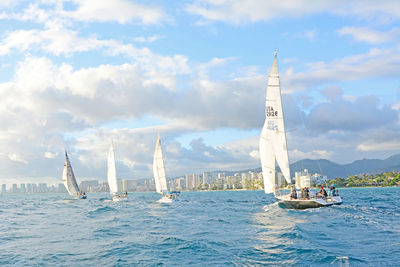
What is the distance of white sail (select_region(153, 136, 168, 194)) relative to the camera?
257 ft

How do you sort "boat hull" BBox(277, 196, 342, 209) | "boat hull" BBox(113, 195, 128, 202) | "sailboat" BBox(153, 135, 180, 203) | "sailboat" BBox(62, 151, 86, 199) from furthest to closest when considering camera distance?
"sailboat" BBox(62, 151, 86, 199)
"boat hull" BBox(113, 195, 128, 202)
"sailboat" BBox(153, 135, 180, 203)
"boat hull" BBox(277, 196, 342, 209)

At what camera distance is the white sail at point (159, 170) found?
257ft

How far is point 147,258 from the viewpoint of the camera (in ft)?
65.5

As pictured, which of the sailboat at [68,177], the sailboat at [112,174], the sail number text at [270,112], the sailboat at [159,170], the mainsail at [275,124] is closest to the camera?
the mainsail at [275,124]

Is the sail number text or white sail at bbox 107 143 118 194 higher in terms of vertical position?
the sail number text

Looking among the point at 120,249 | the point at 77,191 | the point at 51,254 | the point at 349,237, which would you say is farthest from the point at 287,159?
the point at 77,191

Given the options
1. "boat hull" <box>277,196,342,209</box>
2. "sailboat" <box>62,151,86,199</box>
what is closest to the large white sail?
"sailboat" <box>62,151,86,199</box>

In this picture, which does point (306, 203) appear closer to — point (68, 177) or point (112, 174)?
point (112, 174)

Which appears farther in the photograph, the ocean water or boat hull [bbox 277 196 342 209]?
boat hull [bbox 277 196 342 209]

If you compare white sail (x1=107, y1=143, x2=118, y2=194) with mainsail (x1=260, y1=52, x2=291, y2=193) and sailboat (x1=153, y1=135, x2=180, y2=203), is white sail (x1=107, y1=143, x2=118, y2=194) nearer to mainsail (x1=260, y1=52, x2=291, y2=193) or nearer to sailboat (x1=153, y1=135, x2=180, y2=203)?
sailboat (x1=153, y1=135, x2=180, y2=203)

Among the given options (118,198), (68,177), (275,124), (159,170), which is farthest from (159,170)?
(68,177)

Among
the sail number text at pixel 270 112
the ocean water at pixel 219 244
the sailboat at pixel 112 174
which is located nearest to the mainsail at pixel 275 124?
the sail number text at pixel 270 112

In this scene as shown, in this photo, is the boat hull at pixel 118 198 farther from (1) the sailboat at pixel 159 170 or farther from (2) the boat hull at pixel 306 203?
(2) the boat hull at pixel 306 203

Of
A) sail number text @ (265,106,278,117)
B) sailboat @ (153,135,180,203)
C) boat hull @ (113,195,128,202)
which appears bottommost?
boat hull @ (113,195,128,202)
